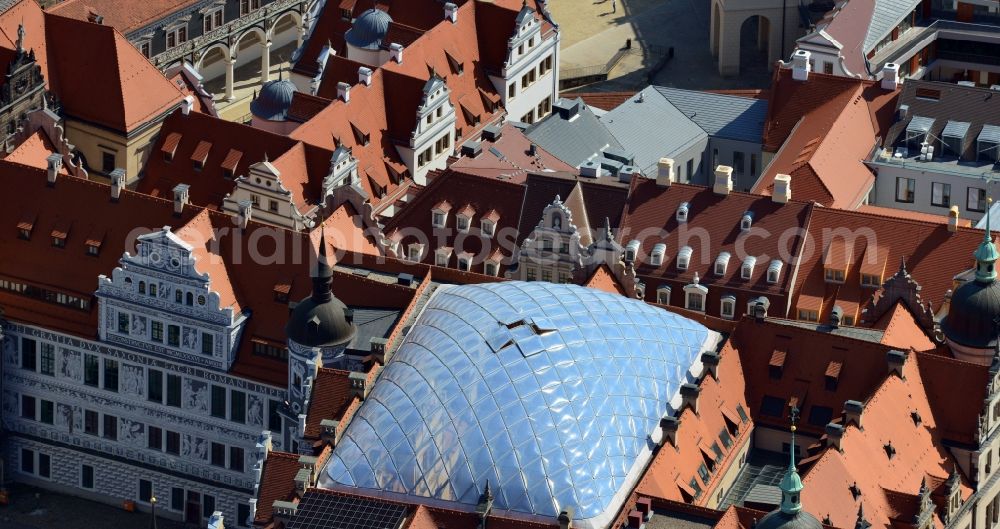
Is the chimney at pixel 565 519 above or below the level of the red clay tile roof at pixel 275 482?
below

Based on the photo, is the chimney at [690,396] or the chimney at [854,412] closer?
the chimney at [854,412]

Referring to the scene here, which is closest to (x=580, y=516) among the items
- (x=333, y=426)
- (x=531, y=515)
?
(x=531, y=515)

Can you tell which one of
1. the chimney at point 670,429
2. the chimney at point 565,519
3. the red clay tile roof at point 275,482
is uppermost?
the chimney at point 670,429

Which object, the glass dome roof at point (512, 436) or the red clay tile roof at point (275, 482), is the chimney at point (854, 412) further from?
the red clay tile roof at point (275, 482)

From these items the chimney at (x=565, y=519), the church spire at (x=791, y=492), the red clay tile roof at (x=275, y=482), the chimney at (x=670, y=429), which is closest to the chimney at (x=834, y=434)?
the chimney at (x=670, y=429)

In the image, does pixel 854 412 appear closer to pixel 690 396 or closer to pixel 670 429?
pixel 690 396

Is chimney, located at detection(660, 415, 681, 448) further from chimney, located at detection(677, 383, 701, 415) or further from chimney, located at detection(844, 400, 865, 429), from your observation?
chimney, located at detection(844, 400, 865, 429)

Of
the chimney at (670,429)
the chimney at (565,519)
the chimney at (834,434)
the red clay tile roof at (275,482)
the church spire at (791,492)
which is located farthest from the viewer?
the chimney at (670,429)
